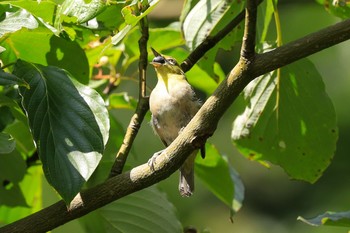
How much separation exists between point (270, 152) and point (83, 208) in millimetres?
979

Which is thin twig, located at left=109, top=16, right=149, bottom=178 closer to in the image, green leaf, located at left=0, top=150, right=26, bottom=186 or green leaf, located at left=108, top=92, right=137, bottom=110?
green leaf, located at left=0, top=150, right=26, bottom=186

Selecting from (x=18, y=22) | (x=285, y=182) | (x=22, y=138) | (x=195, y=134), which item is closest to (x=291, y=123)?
(x=195, y=134)

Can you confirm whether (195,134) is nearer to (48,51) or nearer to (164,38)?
(48,51)

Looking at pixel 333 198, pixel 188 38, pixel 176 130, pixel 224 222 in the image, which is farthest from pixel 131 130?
pixel 224 222

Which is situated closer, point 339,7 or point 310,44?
point 310,44

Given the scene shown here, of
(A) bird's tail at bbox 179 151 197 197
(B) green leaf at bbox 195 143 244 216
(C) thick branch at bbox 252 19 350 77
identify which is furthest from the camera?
(A) bird's tail at bbox 179 151 197 197

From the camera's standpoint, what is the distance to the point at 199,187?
29.1 feet

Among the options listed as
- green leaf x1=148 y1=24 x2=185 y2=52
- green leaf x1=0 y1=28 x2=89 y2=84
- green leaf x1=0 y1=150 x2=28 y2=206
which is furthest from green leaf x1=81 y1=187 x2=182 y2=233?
green leaf x1=148 y1=24 x2=185 y2=52

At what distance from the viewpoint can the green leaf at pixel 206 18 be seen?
2932 millimetres

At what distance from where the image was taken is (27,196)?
3.11 meters

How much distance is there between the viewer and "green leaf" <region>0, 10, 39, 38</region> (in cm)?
236

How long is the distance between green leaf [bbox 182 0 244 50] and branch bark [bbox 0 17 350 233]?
705 mm

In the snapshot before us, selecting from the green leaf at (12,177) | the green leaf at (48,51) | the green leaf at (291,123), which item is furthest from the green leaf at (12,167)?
the green leaf at (291,123)

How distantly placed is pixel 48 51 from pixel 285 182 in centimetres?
714
